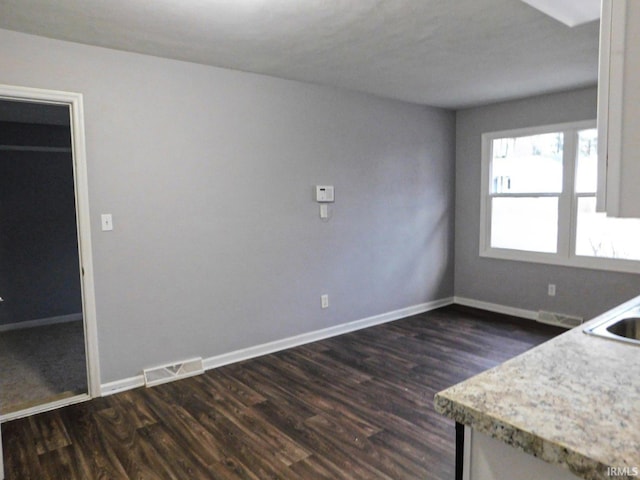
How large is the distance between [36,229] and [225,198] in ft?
9.46

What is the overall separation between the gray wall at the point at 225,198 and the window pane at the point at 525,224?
108cm

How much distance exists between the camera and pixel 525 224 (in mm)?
4875

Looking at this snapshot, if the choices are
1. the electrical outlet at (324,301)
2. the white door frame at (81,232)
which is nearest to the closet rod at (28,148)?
the white door frame at (81,232)

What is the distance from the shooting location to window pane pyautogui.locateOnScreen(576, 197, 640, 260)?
4051mm

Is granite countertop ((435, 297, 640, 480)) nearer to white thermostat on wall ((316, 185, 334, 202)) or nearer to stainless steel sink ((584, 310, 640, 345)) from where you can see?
stainless steel sink ((584, 310, 640, 345))

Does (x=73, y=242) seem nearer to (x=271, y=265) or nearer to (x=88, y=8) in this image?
(x=271, y=265)

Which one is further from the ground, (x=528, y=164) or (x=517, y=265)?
(x=528, y=164)

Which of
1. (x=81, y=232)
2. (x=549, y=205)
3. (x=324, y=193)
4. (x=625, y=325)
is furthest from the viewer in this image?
(x=549, y=205)

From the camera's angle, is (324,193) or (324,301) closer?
(324,193)

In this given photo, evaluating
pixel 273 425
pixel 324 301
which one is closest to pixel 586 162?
pixel 324 301

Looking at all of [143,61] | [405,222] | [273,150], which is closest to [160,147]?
[143,61]

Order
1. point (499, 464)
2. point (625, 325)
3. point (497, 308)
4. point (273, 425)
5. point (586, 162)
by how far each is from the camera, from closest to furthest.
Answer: point (499, 464)
point (625, 325)
point (273, 425)
point (586, 162)
point (497, 308)

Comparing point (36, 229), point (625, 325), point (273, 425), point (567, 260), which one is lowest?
point (273, 425)

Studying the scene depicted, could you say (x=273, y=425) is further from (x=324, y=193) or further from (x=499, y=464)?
(x=324, y=193)
